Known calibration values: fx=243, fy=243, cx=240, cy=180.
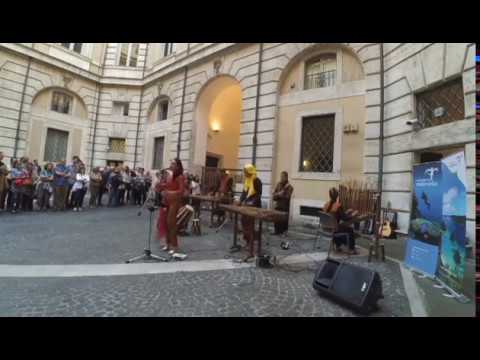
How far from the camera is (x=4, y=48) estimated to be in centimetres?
1377

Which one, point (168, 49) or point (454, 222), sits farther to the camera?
point (168, 49)

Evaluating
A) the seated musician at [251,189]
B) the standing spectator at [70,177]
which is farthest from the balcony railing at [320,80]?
the standing spectator at [70,177]

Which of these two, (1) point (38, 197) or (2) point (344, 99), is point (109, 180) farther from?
(2) point (344, 99)

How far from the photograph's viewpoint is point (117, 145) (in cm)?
1789

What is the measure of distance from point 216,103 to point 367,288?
14018mm

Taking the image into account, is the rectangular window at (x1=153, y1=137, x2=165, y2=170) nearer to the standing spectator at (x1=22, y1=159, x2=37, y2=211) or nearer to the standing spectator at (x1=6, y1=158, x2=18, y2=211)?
the standing spectator at (x1=22, y1=159, x2=37, y2=211)

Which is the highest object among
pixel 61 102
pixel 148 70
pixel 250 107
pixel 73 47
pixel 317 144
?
pixel 73 47

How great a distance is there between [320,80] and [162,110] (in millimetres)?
11068

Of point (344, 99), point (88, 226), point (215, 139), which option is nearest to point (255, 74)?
point (344, 99)

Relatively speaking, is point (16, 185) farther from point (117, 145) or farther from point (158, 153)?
point (117, 145)

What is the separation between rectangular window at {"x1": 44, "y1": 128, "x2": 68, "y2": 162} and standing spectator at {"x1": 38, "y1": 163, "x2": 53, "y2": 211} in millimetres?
8480

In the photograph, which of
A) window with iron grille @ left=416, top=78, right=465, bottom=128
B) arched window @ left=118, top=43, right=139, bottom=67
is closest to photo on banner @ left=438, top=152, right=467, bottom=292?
window with iron grille @ left=416, top=78, right=465, bottom=128

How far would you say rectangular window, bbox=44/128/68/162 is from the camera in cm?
1591

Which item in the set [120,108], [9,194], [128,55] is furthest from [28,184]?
[128,55]
